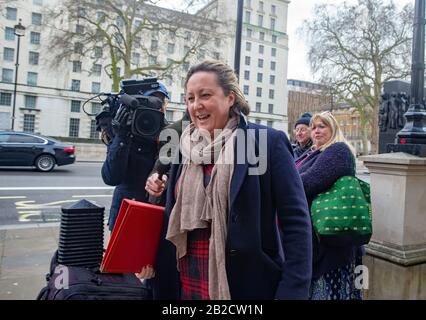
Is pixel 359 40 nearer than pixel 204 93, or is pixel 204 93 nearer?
pixel 204 93

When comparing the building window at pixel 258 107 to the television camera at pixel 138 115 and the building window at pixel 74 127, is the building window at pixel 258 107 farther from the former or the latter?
the television camera at pixel 138 115

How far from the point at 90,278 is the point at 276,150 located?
1.06 meters

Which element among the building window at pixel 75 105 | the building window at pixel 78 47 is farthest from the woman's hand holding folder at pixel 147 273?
the building window at pixel 75 105

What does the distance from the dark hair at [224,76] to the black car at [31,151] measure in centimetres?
1427

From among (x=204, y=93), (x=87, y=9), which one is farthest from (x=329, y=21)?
(x=204, y=93)

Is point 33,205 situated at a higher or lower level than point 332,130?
lower

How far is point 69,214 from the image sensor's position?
6.57ft

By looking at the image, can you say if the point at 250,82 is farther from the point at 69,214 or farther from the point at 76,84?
the point at 69,214

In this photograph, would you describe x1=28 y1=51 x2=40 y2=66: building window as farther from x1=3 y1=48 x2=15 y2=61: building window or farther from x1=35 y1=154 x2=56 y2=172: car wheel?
x1=35 y1=154 x2=56 y2=172: car wheel

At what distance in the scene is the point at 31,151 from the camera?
557 inches

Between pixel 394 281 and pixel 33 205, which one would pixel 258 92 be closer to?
pixel 33 205

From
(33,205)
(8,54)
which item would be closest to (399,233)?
(33,205)

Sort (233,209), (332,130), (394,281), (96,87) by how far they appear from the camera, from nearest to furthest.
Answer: (233,209)
(332,130)
(394,281)
(96,87)

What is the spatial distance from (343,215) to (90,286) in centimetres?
154
